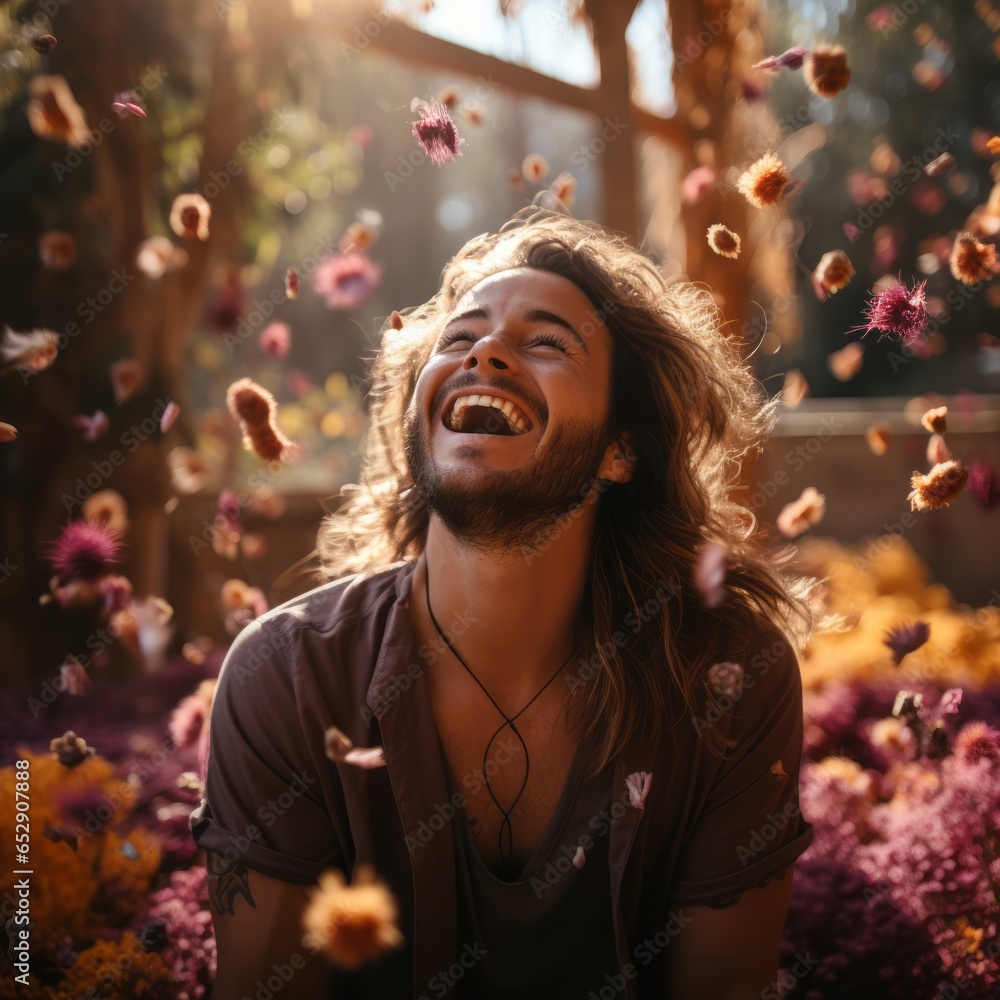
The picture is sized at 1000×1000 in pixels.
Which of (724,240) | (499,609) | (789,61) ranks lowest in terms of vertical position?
(499,609)

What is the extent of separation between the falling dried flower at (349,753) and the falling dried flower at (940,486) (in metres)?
1.13

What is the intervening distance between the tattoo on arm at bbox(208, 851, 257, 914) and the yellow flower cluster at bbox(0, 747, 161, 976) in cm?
46

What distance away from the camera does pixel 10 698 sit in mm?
3305

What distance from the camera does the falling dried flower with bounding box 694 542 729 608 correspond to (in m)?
1.85

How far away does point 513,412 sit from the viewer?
1816 millimetres

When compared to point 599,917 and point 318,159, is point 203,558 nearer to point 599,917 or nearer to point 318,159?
point 318,159

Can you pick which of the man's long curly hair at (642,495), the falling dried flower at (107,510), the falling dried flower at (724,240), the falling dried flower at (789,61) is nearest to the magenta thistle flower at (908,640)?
the man's long curly hair at (642,495)

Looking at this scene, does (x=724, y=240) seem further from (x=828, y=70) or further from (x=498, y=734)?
(x=498, y=734)

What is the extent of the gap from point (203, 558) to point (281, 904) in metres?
3.02

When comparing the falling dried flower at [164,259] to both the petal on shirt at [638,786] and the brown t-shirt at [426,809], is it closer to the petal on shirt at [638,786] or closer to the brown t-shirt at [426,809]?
the brown t-shirt at [426,809]

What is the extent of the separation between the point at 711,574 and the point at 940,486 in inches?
18.9

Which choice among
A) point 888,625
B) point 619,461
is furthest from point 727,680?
point 888,625

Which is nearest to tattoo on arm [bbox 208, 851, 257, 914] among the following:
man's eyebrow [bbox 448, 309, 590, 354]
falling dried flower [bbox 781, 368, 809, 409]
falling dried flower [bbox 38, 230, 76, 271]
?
man's eyebrow [bbox 448, 309, 590, 354]

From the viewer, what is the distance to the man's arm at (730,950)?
1.65 m
